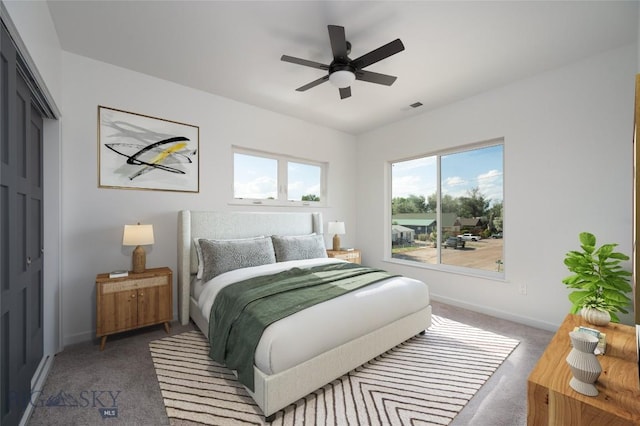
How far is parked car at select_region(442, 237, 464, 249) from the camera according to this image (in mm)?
3919

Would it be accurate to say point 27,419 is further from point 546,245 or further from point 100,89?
point 546,245

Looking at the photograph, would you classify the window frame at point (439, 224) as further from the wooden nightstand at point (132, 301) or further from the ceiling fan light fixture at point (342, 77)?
the wooden nightstand at point (132, 301)

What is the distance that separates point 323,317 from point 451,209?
290 centimetres

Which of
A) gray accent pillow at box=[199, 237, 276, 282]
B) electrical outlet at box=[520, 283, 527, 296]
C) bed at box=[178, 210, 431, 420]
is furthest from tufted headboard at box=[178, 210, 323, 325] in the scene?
electrical outlet at box=[520, 283, 527, 296]

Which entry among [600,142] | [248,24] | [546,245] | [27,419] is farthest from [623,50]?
[27,419]

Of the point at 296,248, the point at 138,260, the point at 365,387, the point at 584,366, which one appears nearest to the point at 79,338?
the point at 138,260

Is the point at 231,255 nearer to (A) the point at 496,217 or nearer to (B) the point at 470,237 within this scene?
(B) the point at 470,237

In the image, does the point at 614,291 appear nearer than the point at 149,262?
Yes

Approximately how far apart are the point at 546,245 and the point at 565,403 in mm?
2419

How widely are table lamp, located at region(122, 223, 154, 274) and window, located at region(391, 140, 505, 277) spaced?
365 centimetres

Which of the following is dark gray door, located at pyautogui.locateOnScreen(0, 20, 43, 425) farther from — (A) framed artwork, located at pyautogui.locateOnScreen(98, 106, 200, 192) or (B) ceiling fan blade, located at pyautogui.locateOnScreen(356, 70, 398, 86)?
(B) ceiling fan blade, located at pyautogui.locateOnScreen(356, 70, 398, 86)

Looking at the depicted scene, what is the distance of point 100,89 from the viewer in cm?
287

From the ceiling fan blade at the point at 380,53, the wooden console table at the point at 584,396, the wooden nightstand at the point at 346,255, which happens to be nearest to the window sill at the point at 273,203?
the wooden nightstand at the point at 346,255

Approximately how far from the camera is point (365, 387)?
2.03 m
